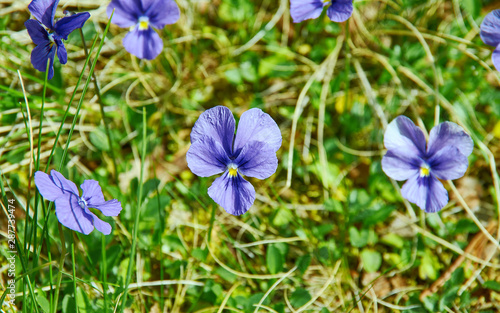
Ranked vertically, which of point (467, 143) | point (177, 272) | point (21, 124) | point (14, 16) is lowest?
point (177, 272)

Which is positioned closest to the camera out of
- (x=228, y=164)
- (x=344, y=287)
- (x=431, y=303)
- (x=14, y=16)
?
(x=228, y=164)

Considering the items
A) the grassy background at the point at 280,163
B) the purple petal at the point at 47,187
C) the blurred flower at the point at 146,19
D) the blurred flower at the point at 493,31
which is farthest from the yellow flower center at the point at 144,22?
the blurred flower at the point at 493,31

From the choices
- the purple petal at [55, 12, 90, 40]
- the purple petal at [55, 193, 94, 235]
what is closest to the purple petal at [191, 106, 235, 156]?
the purple petal at [55, 193, 94, 235]

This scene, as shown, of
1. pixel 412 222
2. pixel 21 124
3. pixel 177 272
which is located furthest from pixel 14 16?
pixel 412 222

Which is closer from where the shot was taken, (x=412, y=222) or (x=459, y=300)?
(x=459, y=300)

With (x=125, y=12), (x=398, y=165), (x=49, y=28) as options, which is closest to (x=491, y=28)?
(x=398, y=165)

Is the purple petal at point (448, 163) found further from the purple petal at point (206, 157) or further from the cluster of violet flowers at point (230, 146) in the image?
the purple petal at point (206, 157)

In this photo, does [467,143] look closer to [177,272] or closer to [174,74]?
[177,272]

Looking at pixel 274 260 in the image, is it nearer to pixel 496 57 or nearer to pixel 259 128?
pixel 259 128
